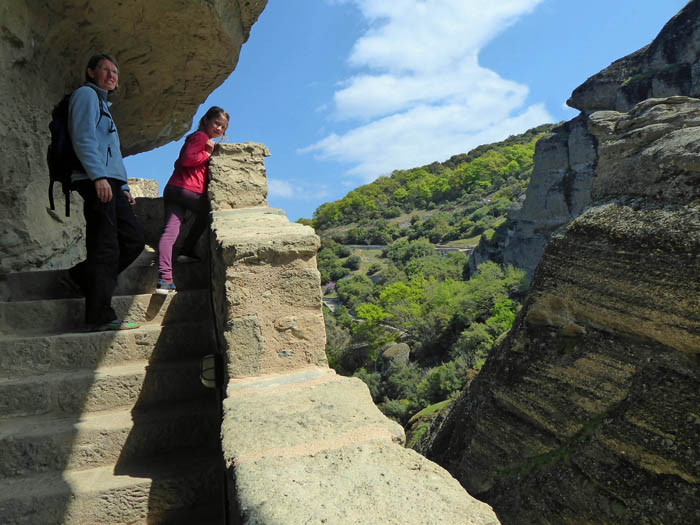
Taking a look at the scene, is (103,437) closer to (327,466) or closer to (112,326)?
(112,326)

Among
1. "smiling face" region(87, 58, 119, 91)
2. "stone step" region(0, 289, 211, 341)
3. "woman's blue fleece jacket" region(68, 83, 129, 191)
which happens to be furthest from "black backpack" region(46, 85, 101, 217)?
"stone step" region(0, 289, 211, 341)

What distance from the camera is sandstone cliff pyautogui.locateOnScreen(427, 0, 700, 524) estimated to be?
14.9 feet

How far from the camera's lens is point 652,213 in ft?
17.3

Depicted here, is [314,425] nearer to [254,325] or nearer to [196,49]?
[254,325]

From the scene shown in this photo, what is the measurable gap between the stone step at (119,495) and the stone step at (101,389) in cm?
35

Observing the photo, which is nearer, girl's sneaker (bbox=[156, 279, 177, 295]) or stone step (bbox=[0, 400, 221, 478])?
stone step (bbox=[0, 400, 221, 478])

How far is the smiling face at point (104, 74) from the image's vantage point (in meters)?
2.62

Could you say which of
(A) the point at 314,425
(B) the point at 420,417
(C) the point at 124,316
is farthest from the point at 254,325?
(B) the point at 420,417

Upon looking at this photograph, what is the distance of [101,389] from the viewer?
2.22m

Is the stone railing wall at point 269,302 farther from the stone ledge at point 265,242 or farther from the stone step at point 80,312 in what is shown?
the stone step at point 80,312

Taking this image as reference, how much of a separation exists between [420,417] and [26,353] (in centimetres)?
1225

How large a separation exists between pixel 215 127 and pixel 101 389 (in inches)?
80.6

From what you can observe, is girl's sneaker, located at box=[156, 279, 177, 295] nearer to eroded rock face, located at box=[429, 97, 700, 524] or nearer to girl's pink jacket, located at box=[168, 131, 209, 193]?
girl's pink jacket, located at box=[168, 131, 209, 193]

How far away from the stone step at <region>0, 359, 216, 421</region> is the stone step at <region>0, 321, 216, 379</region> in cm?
6
